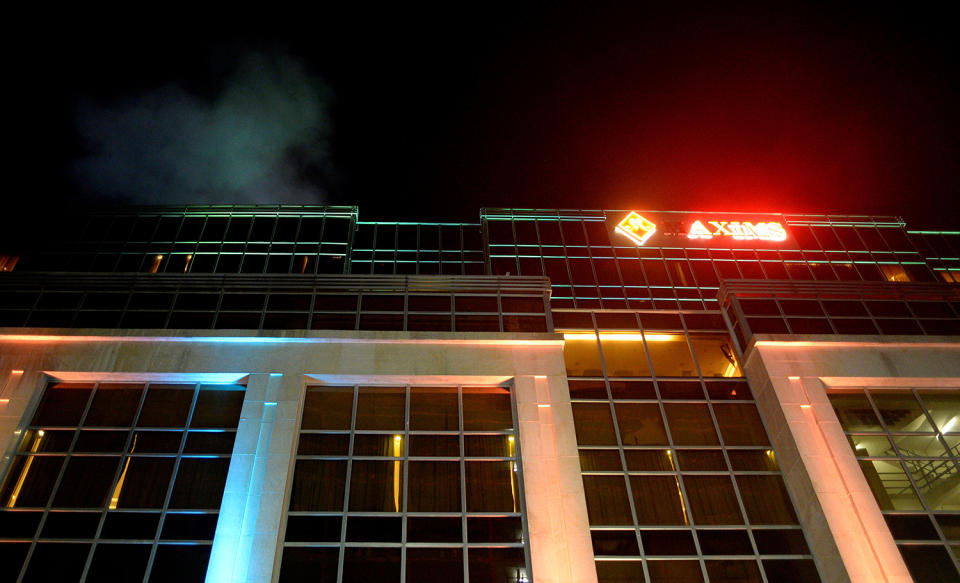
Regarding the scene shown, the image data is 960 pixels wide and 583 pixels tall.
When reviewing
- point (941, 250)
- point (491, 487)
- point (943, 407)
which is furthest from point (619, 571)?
point (941, 250)

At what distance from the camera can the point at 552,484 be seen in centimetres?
2042

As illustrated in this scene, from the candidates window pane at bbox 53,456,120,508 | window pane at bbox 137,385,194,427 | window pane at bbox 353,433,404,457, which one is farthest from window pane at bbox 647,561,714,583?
window pane at bbox 53,456,120,508

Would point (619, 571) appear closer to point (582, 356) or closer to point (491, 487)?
point (491, 487)

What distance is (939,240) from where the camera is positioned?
1433 inches

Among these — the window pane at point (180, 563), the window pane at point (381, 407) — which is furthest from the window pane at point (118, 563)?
the window pane at point (381, 407)

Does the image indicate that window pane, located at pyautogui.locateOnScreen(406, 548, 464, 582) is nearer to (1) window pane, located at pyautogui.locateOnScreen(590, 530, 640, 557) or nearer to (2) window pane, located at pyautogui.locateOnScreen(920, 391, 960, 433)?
(1) window pane, located at pyautogui.locateOnScreen(590, 530, 640, 557)

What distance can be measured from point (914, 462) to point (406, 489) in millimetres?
17907

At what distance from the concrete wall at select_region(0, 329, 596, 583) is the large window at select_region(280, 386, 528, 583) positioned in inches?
24.0

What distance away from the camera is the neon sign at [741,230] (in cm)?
3462

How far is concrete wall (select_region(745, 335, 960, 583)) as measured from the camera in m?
19.1

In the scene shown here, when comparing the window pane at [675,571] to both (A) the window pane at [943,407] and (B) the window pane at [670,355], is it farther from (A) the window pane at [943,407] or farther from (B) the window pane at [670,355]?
(A) the window pane at [943,407]

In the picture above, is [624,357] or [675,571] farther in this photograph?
[624,357]

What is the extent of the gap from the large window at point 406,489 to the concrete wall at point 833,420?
382 inches

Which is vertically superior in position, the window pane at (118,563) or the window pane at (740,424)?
the window pane at (740,424)
